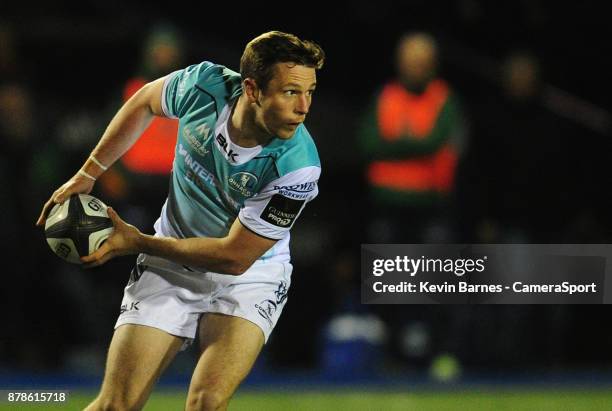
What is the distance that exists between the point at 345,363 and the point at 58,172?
2.39m

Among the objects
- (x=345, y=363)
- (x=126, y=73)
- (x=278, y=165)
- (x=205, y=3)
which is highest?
(x=205, y=3)

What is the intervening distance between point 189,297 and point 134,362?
0.40 m

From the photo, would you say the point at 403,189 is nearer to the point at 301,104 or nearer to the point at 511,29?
the point at 511,29

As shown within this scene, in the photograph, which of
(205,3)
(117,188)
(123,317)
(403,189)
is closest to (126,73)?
(205,3)

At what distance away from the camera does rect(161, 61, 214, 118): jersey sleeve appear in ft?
17.3

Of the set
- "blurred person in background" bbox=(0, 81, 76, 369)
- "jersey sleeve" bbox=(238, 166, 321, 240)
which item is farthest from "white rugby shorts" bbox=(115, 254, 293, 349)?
"blurred person in background" bbox=(0, 81, 76, 369)

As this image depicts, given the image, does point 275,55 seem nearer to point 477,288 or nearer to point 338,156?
point 477,288

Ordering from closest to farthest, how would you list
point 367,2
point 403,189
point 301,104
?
1. point 301,104
2. point 403,189
3. point 367,2

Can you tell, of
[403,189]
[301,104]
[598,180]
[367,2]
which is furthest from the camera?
[367,2]

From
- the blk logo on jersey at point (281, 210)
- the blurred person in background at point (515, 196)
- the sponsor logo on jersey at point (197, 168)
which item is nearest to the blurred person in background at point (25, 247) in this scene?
the blurred person in background at point (515, 196)

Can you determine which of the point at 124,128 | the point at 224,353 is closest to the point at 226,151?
the point at 124,128

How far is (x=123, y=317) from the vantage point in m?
5.16

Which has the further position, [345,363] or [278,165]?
[345,363]

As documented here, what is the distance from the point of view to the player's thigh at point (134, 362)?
4.97 m
